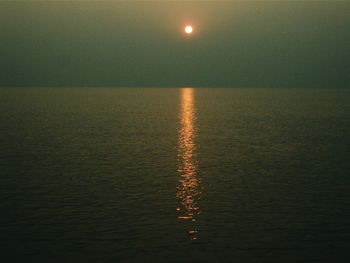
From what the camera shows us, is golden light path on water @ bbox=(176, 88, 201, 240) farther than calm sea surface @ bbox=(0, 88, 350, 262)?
Yes

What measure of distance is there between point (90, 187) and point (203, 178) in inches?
446

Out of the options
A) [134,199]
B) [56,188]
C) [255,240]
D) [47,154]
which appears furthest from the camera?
[47,154]

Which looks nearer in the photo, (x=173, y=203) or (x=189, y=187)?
(x=173, y=203)

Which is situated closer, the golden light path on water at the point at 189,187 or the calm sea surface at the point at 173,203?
Answer: the calm sea surface at the point at 173,203

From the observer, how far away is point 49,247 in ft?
91.9

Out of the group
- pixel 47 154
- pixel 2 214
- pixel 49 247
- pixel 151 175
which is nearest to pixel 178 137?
pixel 47 154

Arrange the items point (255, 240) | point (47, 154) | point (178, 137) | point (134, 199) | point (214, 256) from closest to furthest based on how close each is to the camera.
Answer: point (214, 256)
point (255, 240)
point (134, 199)
point (47, 154)
point (178, 137)

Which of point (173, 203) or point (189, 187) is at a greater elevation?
point (189, 187)

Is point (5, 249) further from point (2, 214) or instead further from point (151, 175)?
point (151, 175)

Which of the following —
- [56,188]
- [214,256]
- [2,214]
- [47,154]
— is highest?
[47,154]

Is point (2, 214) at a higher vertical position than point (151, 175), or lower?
lower

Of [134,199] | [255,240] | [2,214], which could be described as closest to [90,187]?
[134,199]

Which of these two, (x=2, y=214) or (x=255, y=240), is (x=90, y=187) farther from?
(x=255, y=240)

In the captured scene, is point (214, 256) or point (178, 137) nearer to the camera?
point (214, 256)
